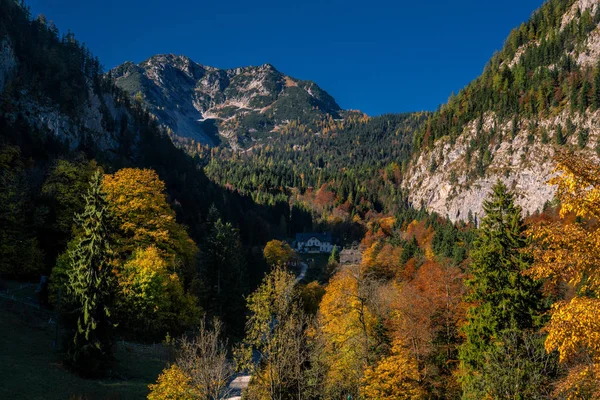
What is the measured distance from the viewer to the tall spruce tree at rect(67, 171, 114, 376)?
25953 mm

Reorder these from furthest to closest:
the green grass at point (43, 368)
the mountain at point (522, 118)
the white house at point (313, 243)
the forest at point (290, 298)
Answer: the white house at point (313, 243) < the mountain at point (522, 118) < the green grass at point (43, 368) < the forest at point (290, 298)

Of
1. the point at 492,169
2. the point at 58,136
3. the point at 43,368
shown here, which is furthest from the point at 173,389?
the point at 492,169

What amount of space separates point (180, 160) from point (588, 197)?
446ft

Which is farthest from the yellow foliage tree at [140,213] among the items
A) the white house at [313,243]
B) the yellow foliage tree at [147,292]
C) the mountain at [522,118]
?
the white house at [313,243]

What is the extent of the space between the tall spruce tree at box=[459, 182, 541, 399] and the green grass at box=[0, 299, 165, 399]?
74.4 feet

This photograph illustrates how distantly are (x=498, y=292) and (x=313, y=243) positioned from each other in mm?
128046

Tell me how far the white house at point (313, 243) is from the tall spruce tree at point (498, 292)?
123314 millimetres

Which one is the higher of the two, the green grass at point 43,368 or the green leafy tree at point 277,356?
the green leafy tree at point 277,356

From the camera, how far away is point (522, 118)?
142 metres

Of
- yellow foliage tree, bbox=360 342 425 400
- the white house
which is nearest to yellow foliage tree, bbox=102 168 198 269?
yellow foliage tree, bbox=360 342 425 400

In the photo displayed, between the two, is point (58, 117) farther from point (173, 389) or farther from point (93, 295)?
point (173, 389)

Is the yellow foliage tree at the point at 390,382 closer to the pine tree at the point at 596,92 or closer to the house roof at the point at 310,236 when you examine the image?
the house roof at the point at 310,236

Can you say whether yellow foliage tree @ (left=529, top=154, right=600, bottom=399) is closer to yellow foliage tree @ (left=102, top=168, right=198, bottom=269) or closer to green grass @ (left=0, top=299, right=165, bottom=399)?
green grass @ (left=0, top=299, right=165, bottom=399)

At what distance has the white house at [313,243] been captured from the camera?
15288 cm
